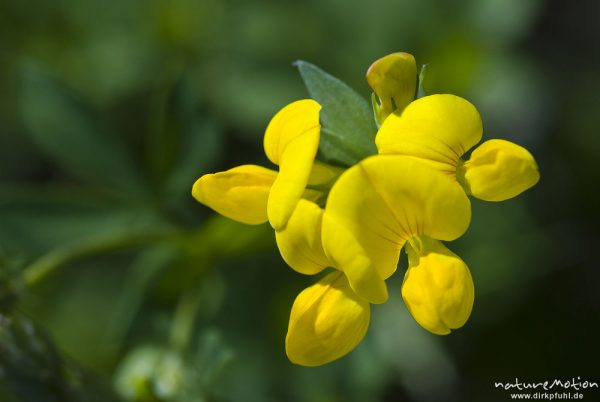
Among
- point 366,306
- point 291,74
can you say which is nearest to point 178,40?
point 291,74

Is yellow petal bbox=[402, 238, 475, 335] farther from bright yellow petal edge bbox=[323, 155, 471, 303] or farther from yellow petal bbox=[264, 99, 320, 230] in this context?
yellow petal bbox=[264, 99, 320, 230]

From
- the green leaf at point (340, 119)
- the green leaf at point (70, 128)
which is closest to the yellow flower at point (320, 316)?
the green leaf at point (340, 119)

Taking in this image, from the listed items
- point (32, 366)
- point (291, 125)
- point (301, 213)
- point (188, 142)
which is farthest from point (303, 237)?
point (188, 142)

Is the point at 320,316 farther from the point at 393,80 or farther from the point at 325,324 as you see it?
the point at 393,80

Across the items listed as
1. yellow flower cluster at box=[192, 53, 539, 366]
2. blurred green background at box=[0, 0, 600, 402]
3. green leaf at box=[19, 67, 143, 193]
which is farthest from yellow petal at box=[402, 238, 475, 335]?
green leaf at box=[19, 67, 143, 193]

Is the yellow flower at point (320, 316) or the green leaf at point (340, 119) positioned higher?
the green leaf at point (340, 119)

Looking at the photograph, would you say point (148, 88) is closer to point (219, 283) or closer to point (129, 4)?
point (129, 4)

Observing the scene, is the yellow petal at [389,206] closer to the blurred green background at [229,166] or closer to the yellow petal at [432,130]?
the yellow petal at [432,130]
